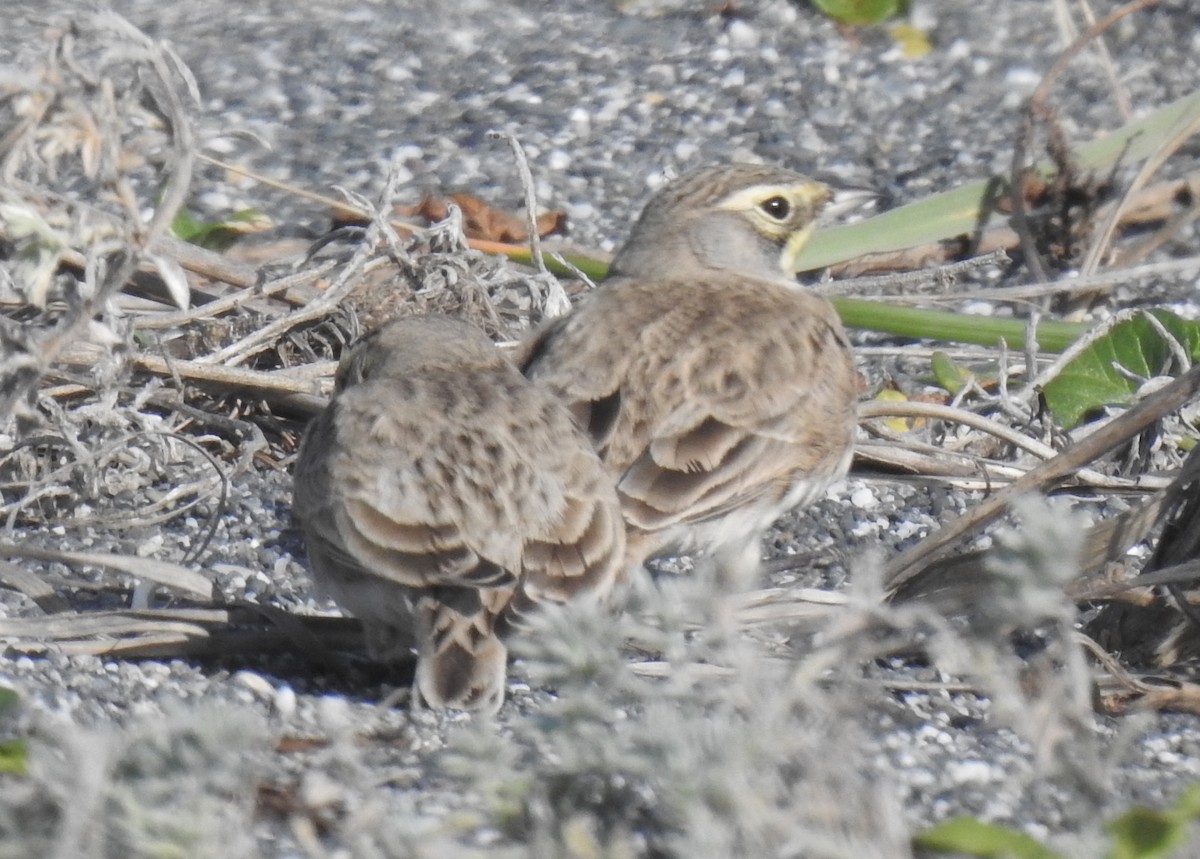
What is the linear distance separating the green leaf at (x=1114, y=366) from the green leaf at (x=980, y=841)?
8.81 feet

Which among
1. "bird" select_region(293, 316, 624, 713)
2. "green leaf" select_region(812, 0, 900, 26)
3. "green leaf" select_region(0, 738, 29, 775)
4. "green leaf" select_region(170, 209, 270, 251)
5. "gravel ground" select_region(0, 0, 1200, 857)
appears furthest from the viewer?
"green leaf" select_region(812, 0, 900, 26)

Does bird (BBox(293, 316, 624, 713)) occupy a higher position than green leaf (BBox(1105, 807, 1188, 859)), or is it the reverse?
green leaf (BBox(1105, 807, 1188, 859))

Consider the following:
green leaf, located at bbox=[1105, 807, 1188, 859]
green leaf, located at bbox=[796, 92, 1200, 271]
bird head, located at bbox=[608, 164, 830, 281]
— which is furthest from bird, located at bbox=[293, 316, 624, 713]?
green leaf, located at bbox=[796, 92, 1200, 271]

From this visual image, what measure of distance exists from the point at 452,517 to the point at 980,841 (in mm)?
1386

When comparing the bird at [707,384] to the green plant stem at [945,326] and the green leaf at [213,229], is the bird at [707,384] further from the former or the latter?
the green leaf at [213,229]

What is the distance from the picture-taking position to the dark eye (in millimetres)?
5227

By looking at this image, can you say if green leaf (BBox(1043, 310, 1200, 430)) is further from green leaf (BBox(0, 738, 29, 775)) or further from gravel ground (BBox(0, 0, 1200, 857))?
green leaf (BBox(0, 738, 29, 775))

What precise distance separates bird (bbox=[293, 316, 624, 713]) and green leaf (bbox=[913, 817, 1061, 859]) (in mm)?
1082

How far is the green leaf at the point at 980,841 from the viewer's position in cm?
252

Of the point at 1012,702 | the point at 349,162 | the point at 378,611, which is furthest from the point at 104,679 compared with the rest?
the point at 349,162

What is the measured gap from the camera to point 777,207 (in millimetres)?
5258

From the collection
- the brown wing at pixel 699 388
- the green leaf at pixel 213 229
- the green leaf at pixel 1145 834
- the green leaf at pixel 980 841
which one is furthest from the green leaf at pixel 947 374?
the green leaf at pixel 1145 834

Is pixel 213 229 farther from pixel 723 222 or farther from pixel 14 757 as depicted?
pixel 14 757

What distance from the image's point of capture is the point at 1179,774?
338 centimetres
